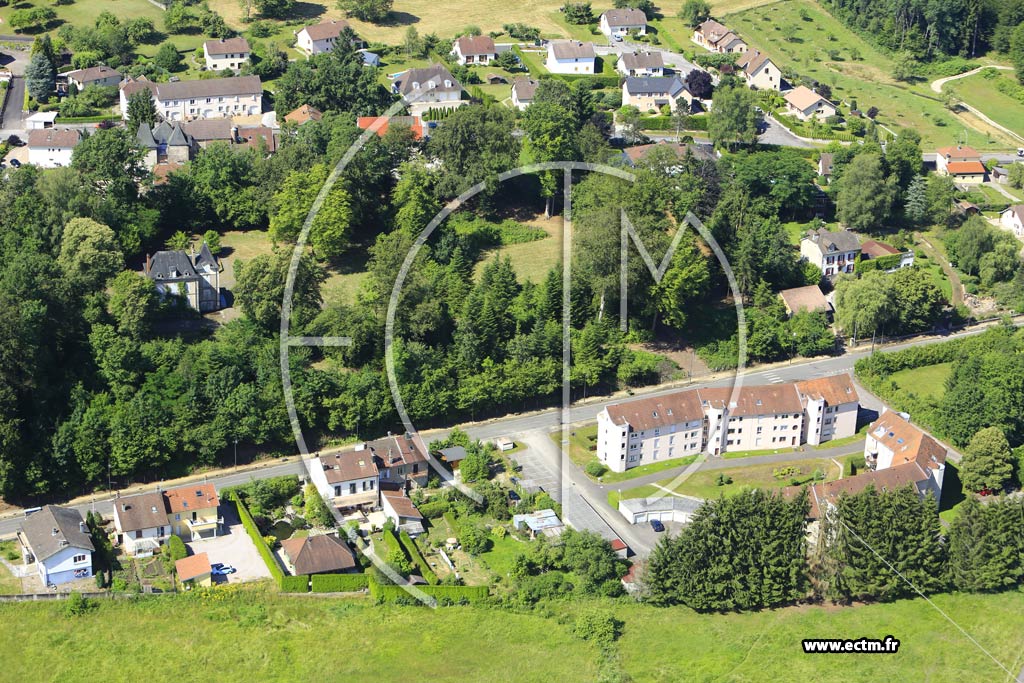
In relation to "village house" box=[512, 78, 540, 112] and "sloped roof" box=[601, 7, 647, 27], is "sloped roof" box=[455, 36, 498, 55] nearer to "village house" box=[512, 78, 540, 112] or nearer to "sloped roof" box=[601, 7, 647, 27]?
"village house" box=[512, 78, 540, 112]

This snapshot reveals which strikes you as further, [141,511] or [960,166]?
[960,166]

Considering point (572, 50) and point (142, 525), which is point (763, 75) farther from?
point (142, 525)

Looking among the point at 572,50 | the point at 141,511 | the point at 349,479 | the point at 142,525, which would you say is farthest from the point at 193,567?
the point at 572,50

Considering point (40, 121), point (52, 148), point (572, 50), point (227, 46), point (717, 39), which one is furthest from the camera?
point (717, 39)

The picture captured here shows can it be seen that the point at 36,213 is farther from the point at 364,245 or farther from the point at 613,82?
the point at 613,82

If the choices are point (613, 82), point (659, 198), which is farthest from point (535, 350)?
point (613, 82)

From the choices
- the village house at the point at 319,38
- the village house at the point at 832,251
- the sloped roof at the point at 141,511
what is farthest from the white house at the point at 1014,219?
the sloped roof at the point at 141,511

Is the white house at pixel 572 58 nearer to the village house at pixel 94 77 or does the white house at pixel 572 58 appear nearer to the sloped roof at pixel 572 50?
the sloped roof at pixel 572 50
